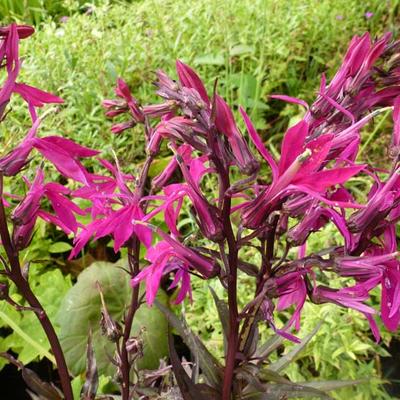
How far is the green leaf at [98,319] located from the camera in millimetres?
1259

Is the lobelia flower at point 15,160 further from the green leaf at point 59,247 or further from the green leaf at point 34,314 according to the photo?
the green leaf at point 59,247

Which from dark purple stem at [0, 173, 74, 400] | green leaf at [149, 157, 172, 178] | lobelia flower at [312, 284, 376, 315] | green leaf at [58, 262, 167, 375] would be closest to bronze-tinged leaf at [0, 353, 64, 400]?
dark purple stem at [0, 173, 74, 400]

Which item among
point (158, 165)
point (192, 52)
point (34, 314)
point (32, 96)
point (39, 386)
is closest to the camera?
point (32, 96)

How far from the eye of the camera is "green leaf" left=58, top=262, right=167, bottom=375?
126 cm

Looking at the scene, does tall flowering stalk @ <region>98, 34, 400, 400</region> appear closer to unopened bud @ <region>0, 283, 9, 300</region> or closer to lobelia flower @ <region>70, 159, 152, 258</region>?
lobelia flower @ <region>70, 159, 152, 258</region>

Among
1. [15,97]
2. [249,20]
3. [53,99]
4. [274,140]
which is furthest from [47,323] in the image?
[249,20]

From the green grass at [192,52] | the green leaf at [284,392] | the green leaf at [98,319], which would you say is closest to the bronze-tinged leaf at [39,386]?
the green leaf at [284,392]

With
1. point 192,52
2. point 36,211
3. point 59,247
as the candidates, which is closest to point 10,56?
point 36,211

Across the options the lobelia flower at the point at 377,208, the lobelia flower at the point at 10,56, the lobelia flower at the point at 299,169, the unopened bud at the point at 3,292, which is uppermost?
the lobelia flower at the point at 10,56

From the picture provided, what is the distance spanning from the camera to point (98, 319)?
132cm

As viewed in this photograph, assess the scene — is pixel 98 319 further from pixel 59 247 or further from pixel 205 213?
pixel 205 213

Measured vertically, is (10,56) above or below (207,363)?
above

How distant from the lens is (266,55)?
2.11 meters

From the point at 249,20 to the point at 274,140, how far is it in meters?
0.52
